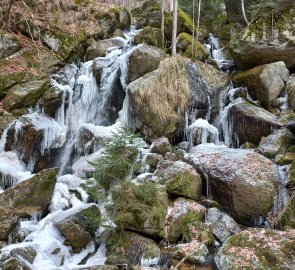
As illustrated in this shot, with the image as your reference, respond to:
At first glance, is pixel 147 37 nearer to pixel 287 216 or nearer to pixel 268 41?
pixel 268 41

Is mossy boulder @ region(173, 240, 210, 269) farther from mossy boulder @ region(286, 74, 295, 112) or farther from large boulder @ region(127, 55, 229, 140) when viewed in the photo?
mossy boulder @ region(286, 74, 295, 112)

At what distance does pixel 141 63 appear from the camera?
48.5 feet

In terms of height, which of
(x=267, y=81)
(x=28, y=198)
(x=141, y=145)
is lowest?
(x=28, y=198)

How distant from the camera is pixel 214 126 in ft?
43.8

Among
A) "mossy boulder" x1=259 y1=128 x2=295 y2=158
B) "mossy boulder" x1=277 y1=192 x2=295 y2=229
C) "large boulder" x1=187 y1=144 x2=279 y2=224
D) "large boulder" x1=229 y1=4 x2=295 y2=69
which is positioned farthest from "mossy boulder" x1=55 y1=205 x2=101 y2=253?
"large boulder" x1=229 y1=4 x2=295 y2=69

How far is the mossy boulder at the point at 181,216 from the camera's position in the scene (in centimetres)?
836

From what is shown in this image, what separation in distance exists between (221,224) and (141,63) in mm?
8345

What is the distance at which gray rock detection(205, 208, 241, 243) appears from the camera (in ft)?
27.5

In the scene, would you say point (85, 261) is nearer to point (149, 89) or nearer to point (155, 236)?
point (155, 236)

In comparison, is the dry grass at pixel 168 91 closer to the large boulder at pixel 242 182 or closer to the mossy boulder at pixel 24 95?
the large boulder at pixel 242 182

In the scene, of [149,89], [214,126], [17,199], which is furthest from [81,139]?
[214,126]

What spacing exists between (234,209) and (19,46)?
11.8 m

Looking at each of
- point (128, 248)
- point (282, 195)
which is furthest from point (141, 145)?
point (282, 195)

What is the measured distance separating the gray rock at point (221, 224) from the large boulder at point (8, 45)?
36.6ft
